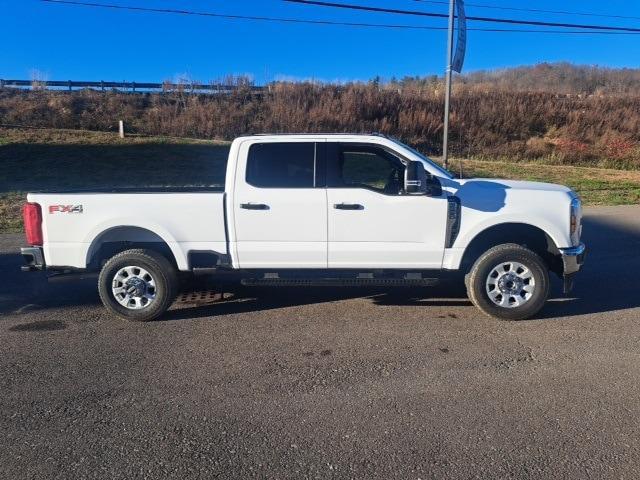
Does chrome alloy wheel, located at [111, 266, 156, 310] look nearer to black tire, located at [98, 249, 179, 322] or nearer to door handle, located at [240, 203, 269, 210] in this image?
black tire, located at [98, 249, 179, 322]

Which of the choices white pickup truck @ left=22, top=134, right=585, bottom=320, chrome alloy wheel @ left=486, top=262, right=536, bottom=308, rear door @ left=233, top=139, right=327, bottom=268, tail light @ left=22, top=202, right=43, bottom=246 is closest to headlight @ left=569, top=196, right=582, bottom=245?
white pickup truck @ left=22, top=134, right=585, bottom=320

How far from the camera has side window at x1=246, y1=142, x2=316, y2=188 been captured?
19.2ft

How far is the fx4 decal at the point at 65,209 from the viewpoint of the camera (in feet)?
18.7

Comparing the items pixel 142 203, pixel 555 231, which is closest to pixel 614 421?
pixel 555 231

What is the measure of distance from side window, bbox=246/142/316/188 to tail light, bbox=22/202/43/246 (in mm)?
2168

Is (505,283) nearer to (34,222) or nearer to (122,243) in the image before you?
(122,243)

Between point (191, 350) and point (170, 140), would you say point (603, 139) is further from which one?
point (191, 350)

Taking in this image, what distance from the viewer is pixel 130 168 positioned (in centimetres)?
1909

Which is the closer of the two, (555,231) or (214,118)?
(555,231)

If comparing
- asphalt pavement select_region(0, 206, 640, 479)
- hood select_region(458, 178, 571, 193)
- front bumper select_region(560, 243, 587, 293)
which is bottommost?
asphalt pavement select_region(0, 206, 640, 479)

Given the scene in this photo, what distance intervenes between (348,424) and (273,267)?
8.12ft

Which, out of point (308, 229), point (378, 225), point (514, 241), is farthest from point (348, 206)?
point (514, 241)

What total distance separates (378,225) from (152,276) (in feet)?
7.85

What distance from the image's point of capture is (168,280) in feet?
18.9
